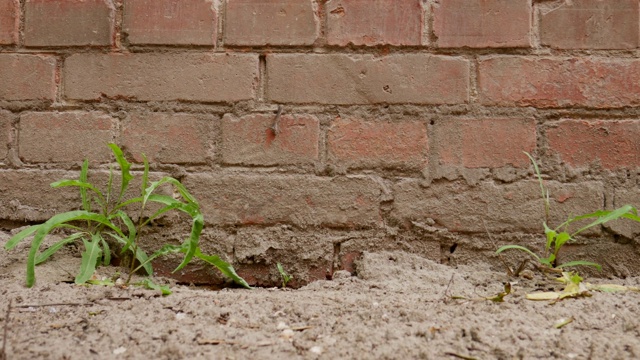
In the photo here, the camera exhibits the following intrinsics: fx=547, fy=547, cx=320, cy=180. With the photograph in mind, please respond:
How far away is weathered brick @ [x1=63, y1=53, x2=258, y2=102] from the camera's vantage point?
1.50 metres

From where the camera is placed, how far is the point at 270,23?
1.49 metres

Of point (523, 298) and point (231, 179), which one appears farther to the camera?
point (231, 179)

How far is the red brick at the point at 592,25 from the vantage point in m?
1.46

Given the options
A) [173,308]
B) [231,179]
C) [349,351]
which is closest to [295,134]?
[231,179]

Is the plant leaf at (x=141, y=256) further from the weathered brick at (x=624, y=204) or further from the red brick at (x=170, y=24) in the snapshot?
the weathered brick at (x=624, y=204)

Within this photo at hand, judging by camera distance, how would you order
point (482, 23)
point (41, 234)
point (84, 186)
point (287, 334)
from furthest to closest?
1. point (482, 23)
2. point (84, 186)
3. point (41, 234)
4. point (287, 334)

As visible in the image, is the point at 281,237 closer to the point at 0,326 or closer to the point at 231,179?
the point at 231,179

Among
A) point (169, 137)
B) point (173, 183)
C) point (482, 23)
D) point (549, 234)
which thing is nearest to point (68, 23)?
point (169, 137)

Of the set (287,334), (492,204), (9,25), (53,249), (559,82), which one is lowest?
(287,334)

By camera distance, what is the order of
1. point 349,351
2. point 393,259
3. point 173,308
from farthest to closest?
point 393,259, point 173,308, point 349,351

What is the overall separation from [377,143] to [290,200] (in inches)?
11.1

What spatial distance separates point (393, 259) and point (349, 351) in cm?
52

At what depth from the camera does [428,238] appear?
1468 mm

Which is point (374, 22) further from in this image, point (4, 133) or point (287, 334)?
point (4, 133)
